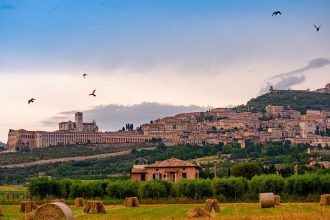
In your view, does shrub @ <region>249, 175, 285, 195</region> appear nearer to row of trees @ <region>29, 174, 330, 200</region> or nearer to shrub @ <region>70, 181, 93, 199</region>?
row of trees @ <region>29, 174, 330, 200</region>

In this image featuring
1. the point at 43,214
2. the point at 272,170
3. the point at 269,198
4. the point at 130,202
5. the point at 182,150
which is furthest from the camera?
the point at 182,150

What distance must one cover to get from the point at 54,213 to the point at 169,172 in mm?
46841

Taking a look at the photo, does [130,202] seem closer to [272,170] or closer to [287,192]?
[287,192]

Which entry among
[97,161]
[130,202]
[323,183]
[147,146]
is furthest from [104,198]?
[147,146]

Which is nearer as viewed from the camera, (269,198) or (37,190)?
(269,198)

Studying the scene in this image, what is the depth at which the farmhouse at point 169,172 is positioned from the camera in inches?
2805

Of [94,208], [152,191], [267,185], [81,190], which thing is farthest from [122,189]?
[94,208]

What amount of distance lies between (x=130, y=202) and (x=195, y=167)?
28.4 m

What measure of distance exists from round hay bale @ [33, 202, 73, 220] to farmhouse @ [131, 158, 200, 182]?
45.3 m

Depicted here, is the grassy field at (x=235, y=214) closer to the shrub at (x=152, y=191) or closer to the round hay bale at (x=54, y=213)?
the round hay bale at (x=54, y=213)

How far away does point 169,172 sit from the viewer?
71.9m

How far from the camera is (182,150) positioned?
514 ft

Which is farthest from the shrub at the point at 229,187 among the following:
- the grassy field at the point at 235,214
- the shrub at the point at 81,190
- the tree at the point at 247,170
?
the grassy field at the point at 235,214

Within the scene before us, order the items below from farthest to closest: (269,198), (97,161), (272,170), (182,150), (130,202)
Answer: (182,150), (97,161), (272,170), (130,202), (269,198)
